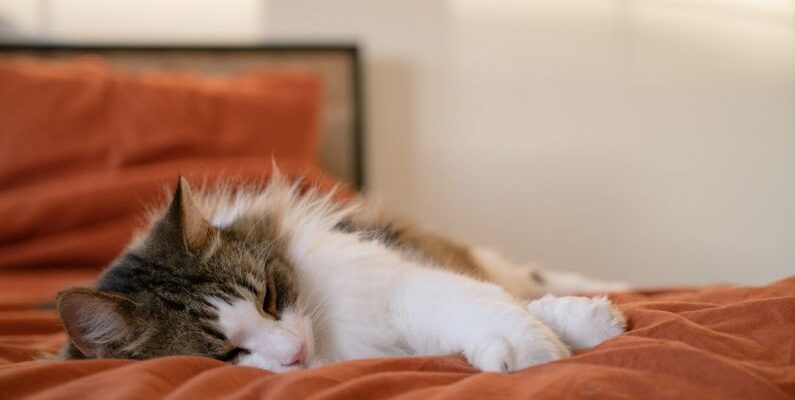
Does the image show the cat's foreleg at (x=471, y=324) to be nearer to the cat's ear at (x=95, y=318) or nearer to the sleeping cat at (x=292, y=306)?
the sleeping cat at (x=292, y=306)

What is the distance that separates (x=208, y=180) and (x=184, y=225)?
2.66 feet

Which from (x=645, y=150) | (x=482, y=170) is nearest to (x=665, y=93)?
(x=645, y=150)

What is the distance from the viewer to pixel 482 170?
297 centimetres

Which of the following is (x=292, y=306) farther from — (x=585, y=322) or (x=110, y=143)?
(x=110, y=143)

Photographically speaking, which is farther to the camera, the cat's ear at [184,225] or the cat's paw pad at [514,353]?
the cat's ear at [184,225]

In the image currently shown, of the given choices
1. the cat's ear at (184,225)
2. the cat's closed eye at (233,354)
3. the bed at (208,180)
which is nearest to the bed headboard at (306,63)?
the bed at (208,180)

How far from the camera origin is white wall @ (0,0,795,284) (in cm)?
292

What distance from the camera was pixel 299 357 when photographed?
93 cm

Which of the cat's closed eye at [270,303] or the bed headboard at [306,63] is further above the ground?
the bed headboard at [306,63]

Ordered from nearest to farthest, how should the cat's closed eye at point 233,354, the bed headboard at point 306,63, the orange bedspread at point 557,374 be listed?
the orange bedspread at point 557,374, the cat's closed eye at point 233,354, the bed headboard at point 306,63

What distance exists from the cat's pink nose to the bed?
0.07 metres

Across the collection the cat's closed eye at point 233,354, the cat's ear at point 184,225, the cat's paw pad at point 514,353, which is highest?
the cat's ear at point 184,225

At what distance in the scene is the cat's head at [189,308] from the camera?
36.4 inches

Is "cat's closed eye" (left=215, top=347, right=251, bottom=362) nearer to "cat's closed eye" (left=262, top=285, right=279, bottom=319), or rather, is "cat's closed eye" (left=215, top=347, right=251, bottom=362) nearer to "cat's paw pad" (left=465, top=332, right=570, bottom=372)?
"cat's closed eye" (left=262, top=285, right=279, bottom=319)
